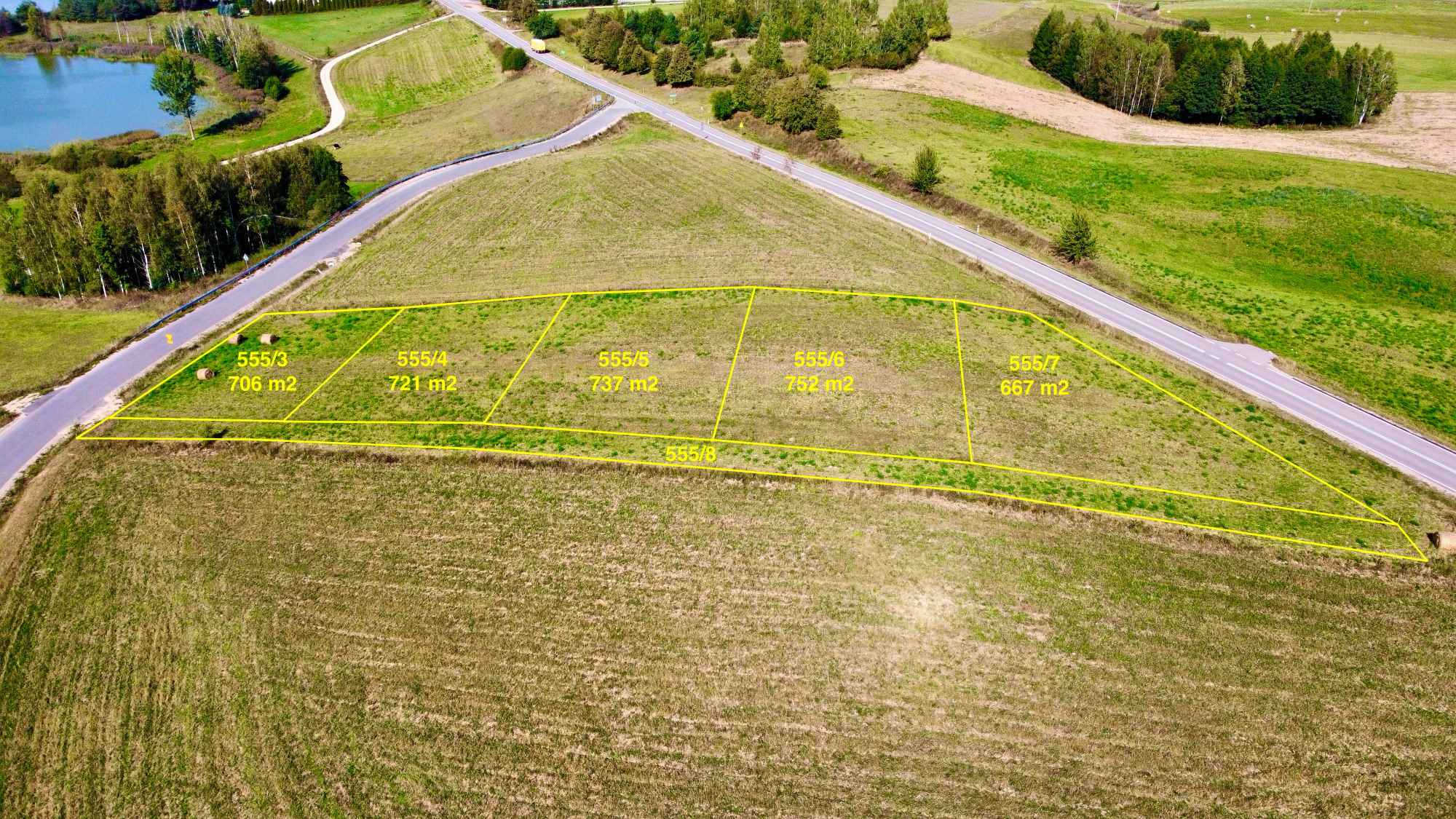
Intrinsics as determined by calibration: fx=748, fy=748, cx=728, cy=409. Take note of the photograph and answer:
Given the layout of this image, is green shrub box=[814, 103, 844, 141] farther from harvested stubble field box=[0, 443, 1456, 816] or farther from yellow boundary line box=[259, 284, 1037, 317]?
harvested stubble field box=[0, 443, 1456, 816]

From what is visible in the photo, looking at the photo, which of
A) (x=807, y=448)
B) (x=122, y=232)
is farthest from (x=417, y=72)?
(x=807, y=448)

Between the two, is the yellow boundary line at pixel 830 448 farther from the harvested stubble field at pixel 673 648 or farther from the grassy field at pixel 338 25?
the grassy field at pixel 338 25

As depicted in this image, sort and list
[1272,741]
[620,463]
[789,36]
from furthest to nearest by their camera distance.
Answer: [789,36], [620,463], [1272,741]

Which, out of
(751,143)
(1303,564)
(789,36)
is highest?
(789,36)

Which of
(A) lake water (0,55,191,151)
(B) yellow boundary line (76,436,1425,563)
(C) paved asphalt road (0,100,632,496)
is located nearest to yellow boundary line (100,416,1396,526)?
(B) yellow boundary line (76,436,1425,563)

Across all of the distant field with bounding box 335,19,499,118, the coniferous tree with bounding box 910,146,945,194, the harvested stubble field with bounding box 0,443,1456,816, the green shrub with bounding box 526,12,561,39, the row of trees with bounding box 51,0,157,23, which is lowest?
the harvested stubble field with bounding box 0,443,1456,816

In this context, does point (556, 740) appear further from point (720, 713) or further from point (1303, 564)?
point (1303, 564)

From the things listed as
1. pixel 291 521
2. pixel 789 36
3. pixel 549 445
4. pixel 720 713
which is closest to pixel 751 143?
pixel 789 36

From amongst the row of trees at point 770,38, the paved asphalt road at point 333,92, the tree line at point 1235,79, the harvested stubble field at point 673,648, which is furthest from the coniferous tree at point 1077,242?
the paved asphalt road at point 333,92
